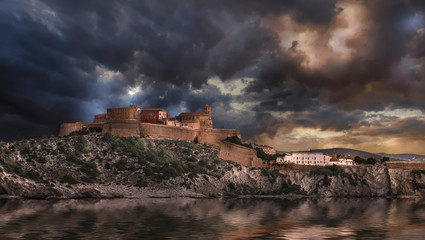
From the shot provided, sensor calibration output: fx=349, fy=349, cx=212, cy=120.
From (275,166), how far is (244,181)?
15.3 meters

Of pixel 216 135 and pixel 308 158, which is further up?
pixel 216 135

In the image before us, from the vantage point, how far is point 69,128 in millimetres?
104438

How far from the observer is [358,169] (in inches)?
3880

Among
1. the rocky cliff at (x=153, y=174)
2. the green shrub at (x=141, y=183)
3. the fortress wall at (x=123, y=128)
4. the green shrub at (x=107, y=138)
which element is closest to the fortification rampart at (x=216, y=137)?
the fortress wall at (x=123, y=128)

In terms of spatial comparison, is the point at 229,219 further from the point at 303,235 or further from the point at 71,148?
the point at 71,148

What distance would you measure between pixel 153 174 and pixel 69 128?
132ft

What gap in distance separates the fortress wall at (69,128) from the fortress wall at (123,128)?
11.4m

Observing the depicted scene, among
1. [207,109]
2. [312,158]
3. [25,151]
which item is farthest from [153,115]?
[312,158]

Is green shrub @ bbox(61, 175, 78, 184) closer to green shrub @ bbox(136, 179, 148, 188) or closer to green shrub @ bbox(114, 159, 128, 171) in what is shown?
green shrub @ bbox(114, 159, 128, 171)

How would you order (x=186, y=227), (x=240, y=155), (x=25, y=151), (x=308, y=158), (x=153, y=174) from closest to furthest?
(x=186, y=227) → (x=25, y=151) → (x=153, y=174) → (x=240, y=155) → (x=308, y=158)

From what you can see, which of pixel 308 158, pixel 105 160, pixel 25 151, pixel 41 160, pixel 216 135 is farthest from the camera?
pixel 308 158

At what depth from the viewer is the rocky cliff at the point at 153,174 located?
69312 mm

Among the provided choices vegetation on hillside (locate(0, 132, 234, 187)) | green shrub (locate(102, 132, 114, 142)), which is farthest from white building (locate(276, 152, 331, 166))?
green shrub (locate(102, 132, 114, 142))

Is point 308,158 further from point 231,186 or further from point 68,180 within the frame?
point 68,180
